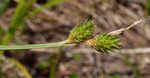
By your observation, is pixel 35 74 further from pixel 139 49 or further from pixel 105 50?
pixel 105 50

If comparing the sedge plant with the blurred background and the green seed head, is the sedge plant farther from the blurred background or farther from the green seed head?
the blurred background

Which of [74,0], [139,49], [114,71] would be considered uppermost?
[74,0]

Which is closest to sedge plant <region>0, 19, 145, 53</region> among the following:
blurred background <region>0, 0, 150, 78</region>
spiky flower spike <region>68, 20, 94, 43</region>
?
spiky flower spike <region>68, 20, 94, 43</region>

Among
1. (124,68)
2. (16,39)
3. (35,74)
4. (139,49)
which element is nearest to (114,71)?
(124,68)

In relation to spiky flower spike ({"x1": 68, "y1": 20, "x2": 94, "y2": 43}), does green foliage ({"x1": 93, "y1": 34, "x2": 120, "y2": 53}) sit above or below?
below

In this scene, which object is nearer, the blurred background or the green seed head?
the green seed head

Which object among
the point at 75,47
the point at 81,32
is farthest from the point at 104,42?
the point at 75,47

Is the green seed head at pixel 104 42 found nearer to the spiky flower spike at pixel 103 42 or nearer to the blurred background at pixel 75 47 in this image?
the spiky flower spike at pixel 103 42
